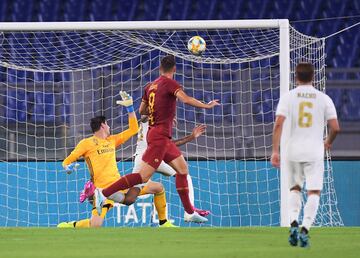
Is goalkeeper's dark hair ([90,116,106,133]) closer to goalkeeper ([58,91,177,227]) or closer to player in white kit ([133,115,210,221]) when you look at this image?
goalkeeper ([58,91,177,227])

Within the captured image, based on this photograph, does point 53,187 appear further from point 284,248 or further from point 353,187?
point 284,248

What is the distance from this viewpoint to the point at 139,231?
10805mm

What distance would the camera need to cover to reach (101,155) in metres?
12.8

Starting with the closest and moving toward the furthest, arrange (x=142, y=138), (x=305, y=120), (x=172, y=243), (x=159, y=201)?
1. (x=305, y=120)
2. (x=172, y=243)
3. (x=159, y=201)
4. (x=142, y=138)

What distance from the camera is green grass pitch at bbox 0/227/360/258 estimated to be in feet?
25.9

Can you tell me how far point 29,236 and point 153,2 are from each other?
10.1 m

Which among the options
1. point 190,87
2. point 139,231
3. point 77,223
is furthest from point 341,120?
point 139,231

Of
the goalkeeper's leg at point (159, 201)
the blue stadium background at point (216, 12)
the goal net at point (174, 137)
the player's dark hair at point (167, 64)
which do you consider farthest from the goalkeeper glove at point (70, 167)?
the blue stadium background at point (216, 12)

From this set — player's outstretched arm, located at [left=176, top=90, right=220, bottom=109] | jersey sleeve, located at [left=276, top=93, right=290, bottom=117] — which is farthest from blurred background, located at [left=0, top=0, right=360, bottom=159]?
jersey sleeve, located at [left=276, top=93, right=290, bottom=117]

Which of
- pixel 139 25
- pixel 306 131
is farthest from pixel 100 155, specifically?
pixel 306 131

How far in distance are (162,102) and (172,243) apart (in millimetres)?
2314

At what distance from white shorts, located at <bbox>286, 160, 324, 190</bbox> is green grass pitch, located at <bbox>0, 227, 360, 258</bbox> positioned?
1.57 feet

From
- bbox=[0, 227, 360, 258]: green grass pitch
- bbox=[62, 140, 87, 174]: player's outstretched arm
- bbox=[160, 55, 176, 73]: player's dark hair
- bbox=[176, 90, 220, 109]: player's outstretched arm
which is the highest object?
bbox=[160, 55, 176, 73]: player's dark hair

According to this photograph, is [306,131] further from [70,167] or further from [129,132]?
[70,167]
